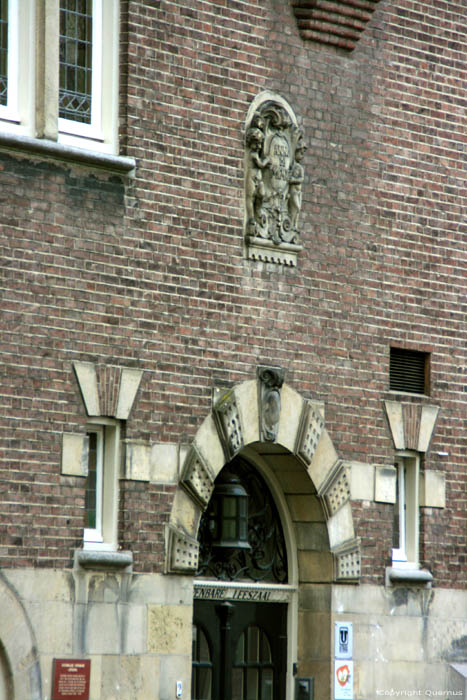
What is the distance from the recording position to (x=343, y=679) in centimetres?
1711

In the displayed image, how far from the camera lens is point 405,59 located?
18.5m

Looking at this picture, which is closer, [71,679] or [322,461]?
[71,679]

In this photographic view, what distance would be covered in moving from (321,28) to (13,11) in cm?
362

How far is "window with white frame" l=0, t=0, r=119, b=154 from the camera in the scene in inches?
599

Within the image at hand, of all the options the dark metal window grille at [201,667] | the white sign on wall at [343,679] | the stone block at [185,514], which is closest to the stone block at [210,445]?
the stone block at [185,514]

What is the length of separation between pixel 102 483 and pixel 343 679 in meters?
3.36

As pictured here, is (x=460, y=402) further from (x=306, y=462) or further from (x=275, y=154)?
(x=275, y=154)

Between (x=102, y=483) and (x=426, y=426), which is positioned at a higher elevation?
(x=426, y=426)

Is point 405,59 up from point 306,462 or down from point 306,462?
up

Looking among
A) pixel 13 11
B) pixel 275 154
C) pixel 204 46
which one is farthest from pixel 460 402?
pixel 13 11

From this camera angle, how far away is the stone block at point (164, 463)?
15.7m

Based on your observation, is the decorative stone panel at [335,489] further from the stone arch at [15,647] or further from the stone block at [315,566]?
the stone arch at [15,647]

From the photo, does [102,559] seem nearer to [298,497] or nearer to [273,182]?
[298,497]

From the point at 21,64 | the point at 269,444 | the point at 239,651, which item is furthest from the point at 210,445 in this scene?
the point at 21,64
